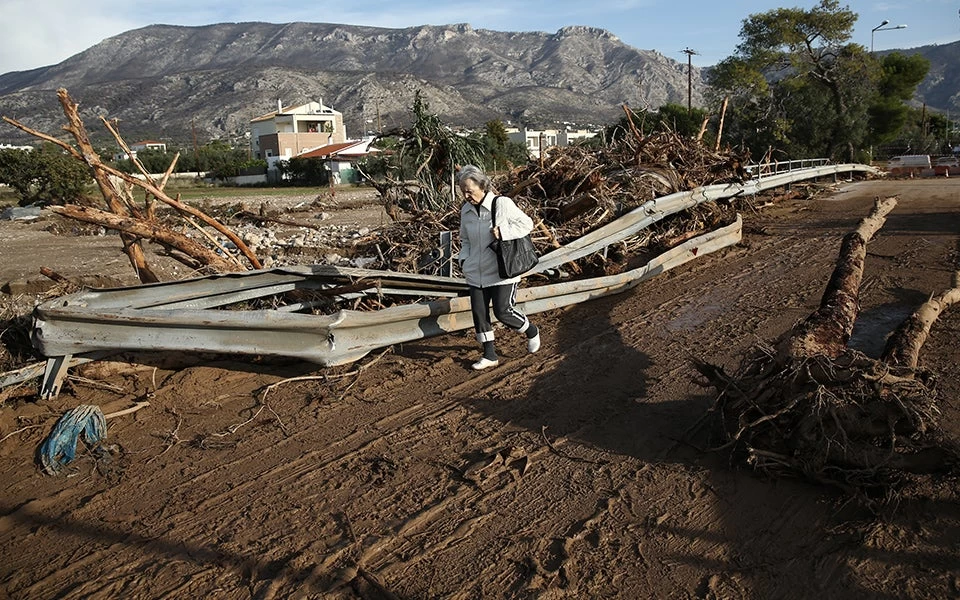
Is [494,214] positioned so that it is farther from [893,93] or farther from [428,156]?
[893,93]

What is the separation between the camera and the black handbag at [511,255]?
17.8ft

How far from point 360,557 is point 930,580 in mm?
2449

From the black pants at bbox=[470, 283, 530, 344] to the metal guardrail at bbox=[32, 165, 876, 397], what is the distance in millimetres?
401

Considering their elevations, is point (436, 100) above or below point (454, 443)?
above

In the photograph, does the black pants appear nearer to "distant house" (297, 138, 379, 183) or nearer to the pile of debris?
the pile of debris

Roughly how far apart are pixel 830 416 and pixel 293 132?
297 feet

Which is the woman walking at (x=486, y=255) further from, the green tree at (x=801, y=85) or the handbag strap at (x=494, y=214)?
the green tree at (x=801, y=85)

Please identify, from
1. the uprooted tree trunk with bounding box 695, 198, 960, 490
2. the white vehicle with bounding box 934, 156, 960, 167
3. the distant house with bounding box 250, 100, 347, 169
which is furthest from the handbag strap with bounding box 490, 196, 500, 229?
the distant house with bounding box 250, 100, 347, 169

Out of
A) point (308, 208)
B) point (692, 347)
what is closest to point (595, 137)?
point (692, 347)

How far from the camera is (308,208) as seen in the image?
2391 cm

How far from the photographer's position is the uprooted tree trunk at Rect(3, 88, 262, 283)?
5.42 meters

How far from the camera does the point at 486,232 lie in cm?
553

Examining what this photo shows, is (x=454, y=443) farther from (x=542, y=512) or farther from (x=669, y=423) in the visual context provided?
(x=669, y=423)

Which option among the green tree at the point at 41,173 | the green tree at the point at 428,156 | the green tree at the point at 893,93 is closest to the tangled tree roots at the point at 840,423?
the green tree at the point at 428,156
